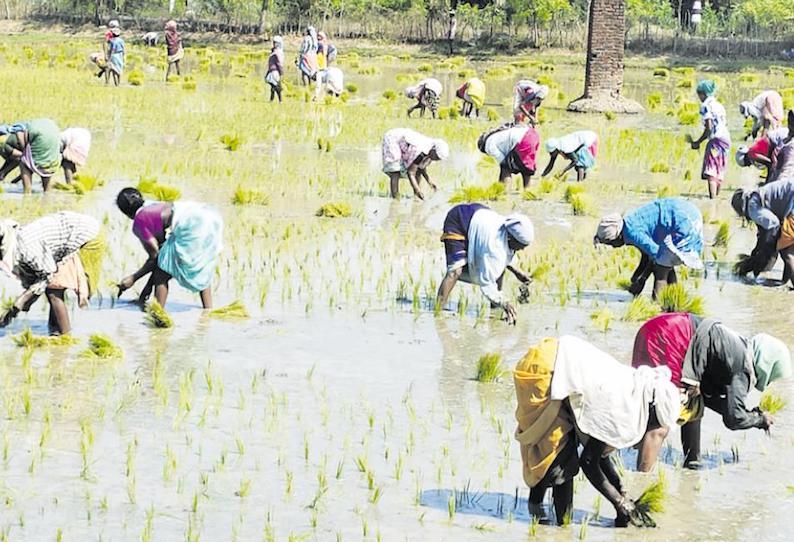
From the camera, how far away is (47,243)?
8.62m

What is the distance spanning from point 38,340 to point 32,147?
5516 millimetres

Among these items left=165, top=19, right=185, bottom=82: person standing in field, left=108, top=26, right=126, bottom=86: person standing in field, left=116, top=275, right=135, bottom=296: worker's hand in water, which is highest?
left=165, top=19, right=185, bottom=82: person standing in field

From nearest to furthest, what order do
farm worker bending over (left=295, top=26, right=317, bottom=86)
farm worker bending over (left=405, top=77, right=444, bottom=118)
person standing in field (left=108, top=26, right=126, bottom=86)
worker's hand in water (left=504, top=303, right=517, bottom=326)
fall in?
worker's hand in water (left=504, top=303, right=517, bottom=326), farm worker bending over (left=405, top=77, right=444, bottom=118), person standing in field (left=108, top=26, right=126, bottom=86), farm worker bending over (left=295, top=26, right=317, bottom=86)

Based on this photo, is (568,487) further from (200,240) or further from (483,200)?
(483,200)

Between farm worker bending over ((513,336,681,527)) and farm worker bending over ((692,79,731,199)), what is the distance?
9.78 m

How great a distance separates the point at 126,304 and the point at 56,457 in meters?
3.29

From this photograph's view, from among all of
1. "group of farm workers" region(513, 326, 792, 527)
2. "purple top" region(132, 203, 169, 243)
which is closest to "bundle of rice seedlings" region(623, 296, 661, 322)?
"purple top" region(132, 203, 169, 243)

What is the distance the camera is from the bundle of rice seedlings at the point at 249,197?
46.8 ft

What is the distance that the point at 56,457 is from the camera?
6883 millimetres

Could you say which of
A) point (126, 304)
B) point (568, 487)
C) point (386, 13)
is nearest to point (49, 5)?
point (386, 13)

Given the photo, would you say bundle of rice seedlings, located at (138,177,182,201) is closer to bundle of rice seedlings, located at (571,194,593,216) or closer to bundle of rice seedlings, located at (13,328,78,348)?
bundle of rice seedlings, located at (571,194,593,216)

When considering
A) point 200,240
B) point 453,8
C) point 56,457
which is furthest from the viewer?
point 453,8

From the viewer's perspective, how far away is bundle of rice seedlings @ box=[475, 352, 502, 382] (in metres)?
8.49

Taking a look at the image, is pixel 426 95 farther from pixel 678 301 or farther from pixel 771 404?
pixel 771 404
